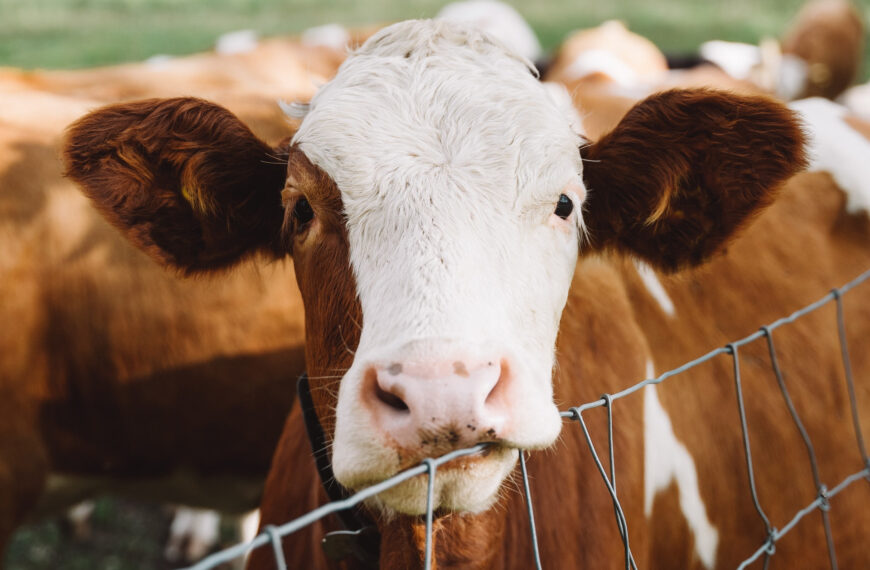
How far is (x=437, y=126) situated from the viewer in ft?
6.04

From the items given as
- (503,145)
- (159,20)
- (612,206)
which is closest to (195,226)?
(503,145)

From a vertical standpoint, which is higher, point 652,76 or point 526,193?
point 526,193

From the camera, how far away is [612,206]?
7.30 feet

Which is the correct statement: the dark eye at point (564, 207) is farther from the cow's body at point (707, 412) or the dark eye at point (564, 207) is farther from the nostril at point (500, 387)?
the nostril at point (500, 387)

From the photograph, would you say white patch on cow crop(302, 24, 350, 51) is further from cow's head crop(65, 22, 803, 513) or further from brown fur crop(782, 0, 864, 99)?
brown fur crop(782, 0, 864, 99)

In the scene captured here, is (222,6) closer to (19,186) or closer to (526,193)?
(19,186)

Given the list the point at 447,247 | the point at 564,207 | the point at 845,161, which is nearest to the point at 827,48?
the point at 845,161

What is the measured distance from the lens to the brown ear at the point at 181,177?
2070 millimetres

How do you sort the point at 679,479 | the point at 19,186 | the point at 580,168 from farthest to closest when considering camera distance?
1. the point at 19,186
2. the point at 679,479
3. the point at 580,168

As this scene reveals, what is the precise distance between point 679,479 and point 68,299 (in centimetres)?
234

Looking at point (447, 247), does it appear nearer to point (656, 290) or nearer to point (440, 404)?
point (440, 404)

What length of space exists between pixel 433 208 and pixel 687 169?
2.68ft

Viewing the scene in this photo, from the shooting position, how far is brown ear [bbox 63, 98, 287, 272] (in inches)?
81.5

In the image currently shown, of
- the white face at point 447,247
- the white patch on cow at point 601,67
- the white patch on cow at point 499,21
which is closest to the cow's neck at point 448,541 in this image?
the white face at point 447,247
